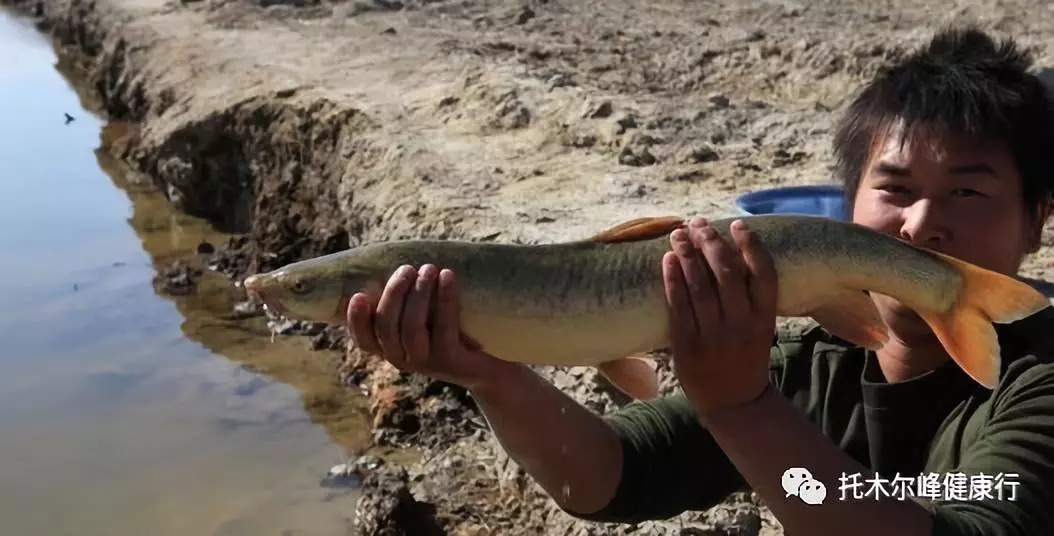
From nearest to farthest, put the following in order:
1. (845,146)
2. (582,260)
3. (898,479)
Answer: (898,479), (582,260), (845,146)

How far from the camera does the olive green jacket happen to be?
170 centimetres

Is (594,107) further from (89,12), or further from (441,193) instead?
(89,12)

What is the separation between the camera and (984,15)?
28.3 feet

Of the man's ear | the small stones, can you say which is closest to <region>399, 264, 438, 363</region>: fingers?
the man's ear

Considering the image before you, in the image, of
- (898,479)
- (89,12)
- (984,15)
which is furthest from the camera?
(89,12)

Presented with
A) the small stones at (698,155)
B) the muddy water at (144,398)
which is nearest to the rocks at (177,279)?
the muddy water at (144,398)

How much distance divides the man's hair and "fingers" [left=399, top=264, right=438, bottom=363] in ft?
2.69

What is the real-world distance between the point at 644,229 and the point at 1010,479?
68 centimetres

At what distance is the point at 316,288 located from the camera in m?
2.14

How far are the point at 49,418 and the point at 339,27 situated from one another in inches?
209

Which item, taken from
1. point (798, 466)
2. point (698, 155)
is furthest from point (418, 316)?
A: point (698, 155)

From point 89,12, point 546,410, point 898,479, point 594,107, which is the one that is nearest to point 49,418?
point 594,107

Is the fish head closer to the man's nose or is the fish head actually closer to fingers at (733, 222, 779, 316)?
fingers at (733, 222, 779, 316)

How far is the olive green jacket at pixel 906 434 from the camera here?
5.58 feet
